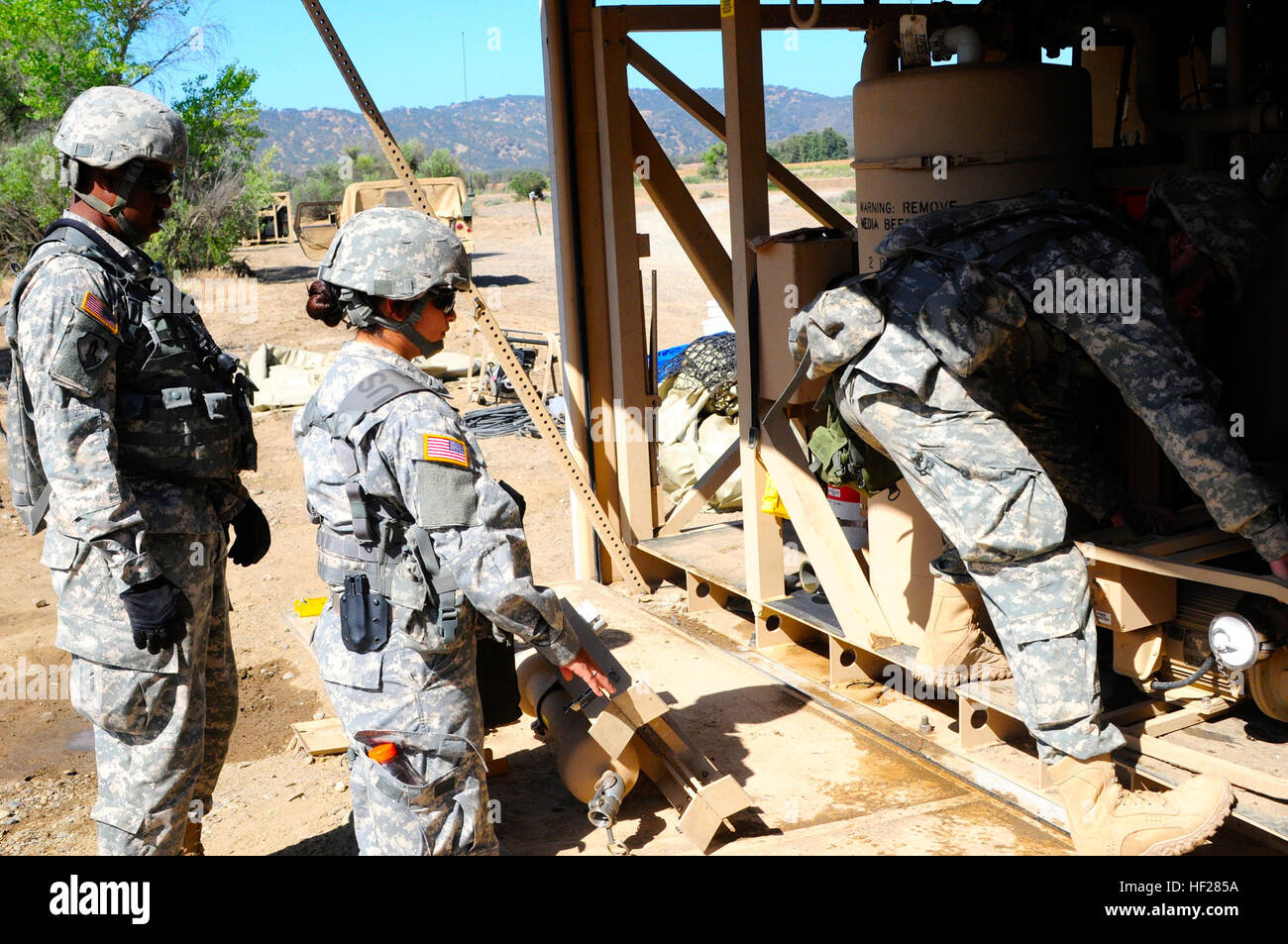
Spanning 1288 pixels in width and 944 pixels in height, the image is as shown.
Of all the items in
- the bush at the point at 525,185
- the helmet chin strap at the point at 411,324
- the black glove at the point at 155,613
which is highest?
the bush at the point at 525,185

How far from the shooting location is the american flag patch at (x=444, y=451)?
3035 mm

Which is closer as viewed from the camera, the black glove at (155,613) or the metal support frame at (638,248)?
the black glove at (155,613)

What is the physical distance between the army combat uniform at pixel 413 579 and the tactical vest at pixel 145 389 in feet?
2.07

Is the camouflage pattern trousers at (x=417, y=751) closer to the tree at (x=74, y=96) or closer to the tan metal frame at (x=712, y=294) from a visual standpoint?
the tan metal frame at (x=712, y=294)

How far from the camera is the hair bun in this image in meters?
3.22

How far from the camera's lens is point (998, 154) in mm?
4145

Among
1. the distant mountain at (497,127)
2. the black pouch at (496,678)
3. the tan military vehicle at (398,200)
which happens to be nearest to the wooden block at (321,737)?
the black pouch at (496,678)

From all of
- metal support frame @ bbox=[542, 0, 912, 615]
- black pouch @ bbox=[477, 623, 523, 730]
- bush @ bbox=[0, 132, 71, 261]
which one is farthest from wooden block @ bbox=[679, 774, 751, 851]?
bush @ bbox=[0, 132, 71, 261]

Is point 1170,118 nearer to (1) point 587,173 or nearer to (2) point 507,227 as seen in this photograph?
(1) point 587,173

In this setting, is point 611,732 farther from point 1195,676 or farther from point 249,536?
point 1195,676

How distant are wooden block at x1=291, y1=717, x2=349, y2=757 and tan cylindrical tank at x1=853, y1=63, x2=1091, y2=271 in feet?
9.99

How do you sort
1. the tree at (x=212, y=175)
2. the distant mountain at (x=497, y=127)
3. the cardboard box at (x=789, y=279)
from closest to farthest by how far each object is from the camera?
the cardboard box at (x=789, y=279)
the tree at (x=212, y=175)
the distant mountain at (x=497, y=127)

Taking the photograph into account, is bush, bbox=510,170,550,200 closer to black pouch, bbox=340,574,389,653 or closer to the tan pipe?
the tan pipe
